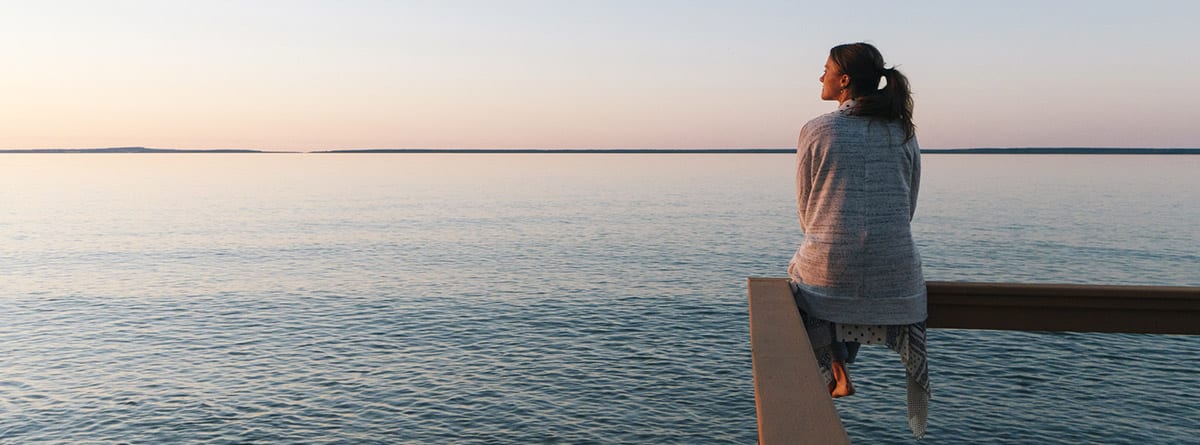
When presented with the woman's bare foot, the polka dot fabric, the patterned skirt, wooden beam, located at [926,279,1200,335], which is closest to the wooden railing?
wooden beam, located at [926,279,1200,335]

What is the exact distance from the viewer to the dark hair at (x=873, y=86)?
12.1 ft

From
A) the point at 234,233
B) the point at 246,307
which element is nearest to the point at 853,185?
the point at 246,307

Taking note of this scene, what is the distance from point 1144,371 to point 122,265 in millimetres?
44183

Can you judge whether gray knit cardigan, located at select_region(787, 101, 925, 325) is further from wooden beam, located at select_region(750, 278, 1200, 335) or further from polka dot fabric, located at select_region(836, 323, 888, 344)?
wooden beam, located at select_region(750, 278, 1200, 335)

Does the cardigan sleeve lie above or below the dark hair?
below

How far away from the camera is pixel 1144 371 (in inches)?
966

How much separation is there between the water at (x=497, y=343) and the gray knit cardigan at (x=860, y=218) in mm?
15684

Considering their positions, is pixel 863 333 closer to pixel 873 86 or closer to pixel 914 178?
pixel 914 178

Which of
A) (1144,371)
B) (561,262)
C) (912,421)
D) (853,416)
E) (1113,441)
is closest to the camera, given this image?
(912,421)

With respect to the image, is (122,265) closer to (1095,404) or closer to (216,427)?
(216,427)

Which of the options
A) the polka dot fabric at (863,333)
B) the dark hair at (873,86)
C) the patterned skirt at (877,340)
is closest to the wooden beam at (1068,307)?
the patterned skirt at (877,340)

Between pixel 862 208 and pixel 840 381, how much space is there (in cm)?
80

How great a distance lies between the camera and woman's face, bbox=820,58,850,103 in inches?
149

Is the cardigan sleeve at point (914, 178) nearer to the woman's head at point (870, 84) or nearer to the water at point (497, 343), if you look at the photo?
the woman's head at point (870, 84)
